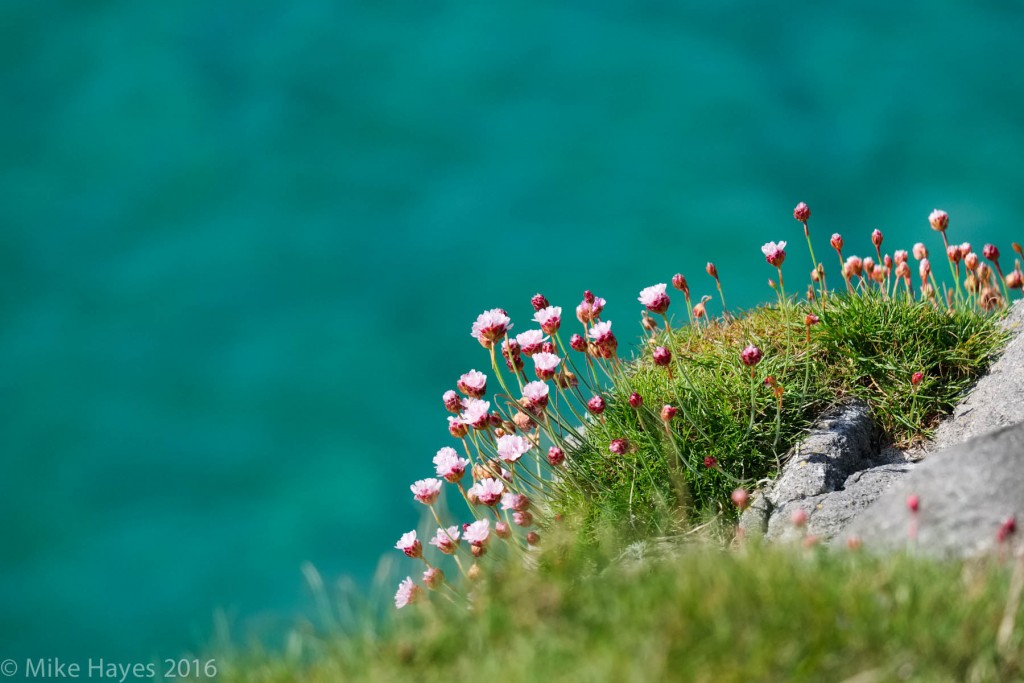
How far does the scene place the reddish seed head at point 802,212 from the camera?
5621mm

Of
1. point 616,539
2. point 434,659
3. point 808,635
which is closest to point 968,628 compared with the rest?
point 808,635

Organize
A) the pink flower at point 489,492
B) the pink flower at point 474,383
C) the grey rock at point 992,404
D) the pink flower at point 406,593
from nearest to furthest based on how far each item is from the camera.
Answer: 1. the pink flower at point 406,593
2. the pink flower at point 489,492
3. the pink flower at point 474,383
4. the grey rock at point 992,404

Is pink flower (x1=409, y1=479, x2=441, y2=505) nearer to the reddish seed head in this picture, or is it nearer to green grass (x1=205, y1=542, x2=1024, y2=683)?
green grass (x1=205, y1=542, x2=1024, y2=683)

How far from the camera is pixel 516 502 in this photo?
15.9 feet

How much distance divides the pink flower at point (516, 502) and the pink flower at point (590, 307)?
108 centimetres

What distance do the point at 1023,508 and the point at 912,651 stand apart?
1070 millimetres

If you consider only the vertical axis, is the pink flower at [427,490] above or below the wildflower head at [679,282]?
below

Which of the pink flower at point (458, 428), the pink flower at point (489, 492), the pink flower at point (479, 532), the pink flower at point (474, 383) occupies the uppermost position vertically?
the pink flower at point (474, 383)

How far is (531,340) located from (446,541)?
113cm

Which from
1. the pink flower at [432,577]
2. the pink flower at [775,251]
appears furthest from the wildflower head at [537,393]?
the pink flower at [775,251]

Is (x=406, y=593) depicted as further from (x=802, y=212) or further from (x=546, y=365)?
(x=802, y=212)

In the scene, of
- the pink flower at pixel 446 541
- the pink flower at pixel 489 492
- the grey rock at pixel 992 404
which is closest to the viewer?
the pink flower at pixel 446 541

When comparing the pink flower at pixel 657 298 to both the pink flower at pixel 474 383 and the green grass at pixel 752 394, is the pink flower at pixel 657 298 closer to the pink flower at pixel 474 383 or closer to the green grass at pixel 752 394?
the green grass at pixel 752 394

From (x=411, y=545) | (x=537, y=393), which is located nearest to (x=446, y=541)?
(x=411, y=545)
